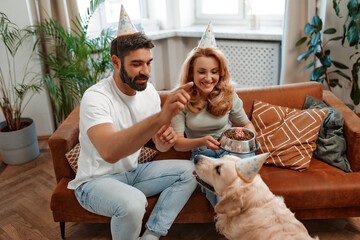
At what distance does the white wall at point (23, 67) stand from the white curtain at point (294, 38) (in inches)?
99.2

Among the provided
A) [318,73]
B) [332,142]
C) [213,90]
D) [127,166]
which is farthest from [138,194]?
[318,73]

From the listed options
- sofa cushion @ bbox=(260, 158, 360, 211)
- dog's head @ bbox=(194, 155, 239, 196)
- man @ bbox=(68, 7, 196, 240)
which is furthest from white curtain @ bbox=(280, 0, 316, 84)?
dog's head @ bbox=(194, 155, 239, 196)

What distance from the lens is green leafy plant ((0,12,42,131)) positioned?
3217 millimetres

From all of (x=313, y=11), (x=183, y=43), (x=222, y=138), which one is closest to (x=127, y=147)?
(x=222, y=138)

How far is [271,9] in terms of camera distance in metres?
4.39

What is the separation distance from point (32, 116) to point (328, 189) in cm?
290

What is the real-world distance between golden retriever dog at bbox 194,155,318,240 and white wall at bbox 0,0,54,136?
2584mm

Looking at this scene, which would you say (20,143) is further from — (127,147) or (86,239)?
(127,147)

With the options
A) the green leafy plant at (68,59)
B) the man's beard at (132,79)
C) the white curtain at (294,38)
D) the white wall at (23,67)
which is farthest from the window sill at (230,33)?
the man's beard at (132,79)

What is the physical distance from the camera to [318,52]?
11.8ft

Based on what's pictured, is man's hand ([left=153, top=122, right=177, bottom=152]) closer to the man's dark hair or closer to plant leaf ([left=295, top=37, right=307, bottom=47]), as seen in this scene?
the man's dark hair

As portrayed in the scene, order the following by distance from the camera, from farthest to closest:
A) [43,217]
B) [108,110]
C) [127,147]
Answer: [43,217] < [108,110] < [127,147]

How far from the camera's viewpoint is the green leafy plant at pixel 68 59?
3.21 metres

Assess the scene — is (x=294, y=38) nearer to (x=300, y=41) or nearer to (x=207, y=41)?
(x=300, y=41)
